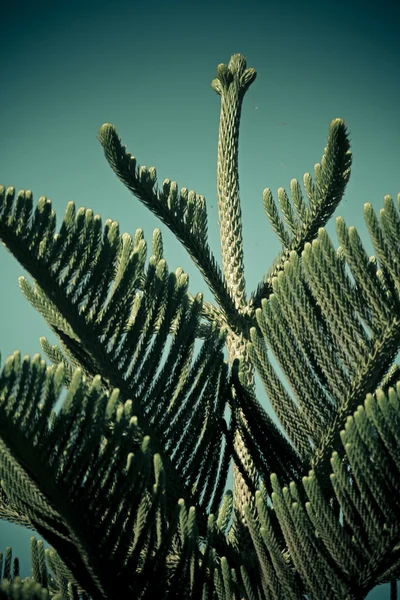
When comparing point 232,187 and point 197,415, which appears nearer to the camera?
point 197,415

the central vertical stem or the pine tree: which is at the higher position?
the central vertical stem

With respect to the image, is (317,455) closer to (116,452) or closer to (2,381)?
(116,452)

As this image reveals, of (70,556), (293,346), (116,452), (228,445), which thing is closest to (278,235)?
(293,346)

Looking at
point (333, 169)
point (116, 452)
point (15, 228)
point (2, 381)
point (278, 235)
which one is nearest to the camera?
point (2, 381)

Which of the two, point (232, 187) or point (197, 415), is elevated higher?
point (232, 187)

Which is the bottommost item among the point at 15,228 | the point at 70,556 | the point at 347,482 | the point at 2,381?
the point at 347,482

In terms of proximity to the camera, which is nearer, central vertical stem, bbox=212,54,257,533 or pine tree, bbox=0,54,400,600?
pine tree, bbox=0,54,400,600

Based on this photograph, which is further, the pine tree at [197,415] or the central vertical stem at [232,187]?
the central vertical stem at [232,187]

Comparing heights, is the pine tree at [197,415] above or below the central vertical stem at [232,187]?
below
